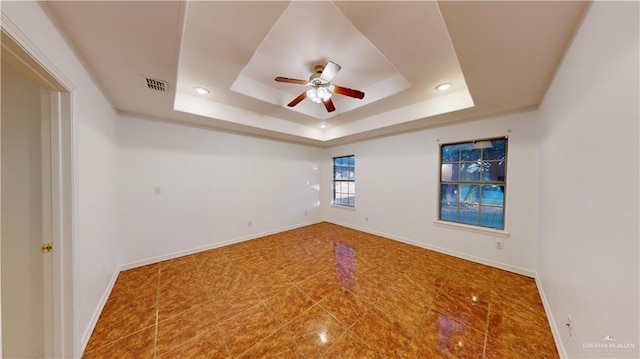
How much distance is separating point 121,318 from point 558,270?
397 centimetres

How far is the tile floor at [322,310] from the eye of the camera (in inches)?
61.4

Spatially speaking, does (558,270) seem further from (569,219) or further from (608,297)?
(608,297)

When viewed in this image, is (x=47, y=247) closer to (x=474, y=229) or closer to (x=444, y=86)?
(x=444, y=86)

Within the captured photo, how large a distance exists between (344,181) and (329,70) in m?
3.43

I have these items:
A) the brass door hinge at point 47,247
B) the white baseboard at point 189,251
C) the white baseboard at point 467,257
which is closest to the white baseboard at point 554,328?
the white baseboard at point 467,257

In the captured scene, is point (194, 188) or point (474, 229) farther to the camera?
point (194, 188)

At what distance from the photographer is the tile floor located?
1559 mm

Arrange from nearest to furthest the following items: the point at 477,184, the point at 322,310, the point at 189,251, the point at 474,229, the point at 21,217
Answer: the point at 21,217
the point at 322,310
the point at 474,229
the point at 477,184
the point at 189,251

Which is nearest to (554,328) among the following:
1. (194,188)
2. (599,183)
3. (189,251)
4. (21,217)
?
(599,183)

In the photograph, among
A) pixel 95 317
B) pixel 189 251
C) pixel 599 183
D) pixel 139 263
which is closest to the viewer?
pixel 599 183

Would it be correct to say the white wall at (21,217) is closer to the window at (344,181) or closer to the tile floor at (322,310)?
the tile floor at (322,310)

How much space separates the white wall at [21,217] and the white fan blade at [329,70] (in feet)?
7.42

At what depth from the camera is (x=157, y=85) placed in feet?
6.92

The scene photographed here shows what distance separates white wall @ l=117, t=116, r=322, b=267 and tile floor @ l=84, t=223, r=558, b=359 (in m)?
0.46
